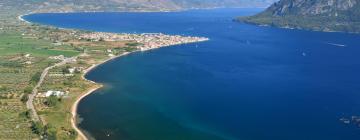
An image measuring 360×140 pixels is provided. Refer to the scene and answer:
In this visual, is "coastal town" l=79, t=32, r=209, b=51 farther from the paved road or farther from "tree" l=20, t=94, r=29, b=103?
"tree" l=20, t=94, r=29, b=103

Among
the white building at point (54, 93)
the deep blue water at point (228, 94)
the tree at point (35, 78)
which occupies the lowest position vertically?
the deep blue water at point (228, 94)

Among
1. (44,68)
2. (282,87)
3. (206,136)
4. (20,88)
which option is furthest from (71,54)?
(206,136)

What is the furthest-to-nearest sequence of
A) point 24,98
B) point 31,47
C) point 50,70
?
point 31,47 → point 50,70 → point 24,98

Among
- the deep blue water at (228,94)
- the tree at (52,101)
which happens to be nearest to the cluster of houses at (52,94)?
the tree at (52,101)

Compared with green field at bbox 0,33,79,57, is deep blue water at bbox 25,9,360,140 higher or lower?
lower

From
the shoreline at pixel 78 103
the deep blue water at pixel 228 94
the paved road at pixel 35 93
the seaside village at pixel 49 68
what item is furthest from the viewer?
the paved road at pixel 35 93

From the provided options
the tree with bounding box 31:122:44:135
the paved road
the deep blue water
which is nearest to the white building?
the paved road

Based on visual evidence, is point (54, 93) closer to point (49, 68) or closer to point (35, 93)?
point (35, 93)

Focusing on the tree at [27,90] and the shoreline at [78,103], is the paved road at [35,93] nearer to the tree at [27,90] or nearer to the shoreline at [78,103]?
the tree at [27,90]

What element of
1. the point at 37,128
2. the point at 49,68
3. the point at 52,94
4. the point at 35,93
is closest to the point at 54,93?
the point at 52,94
